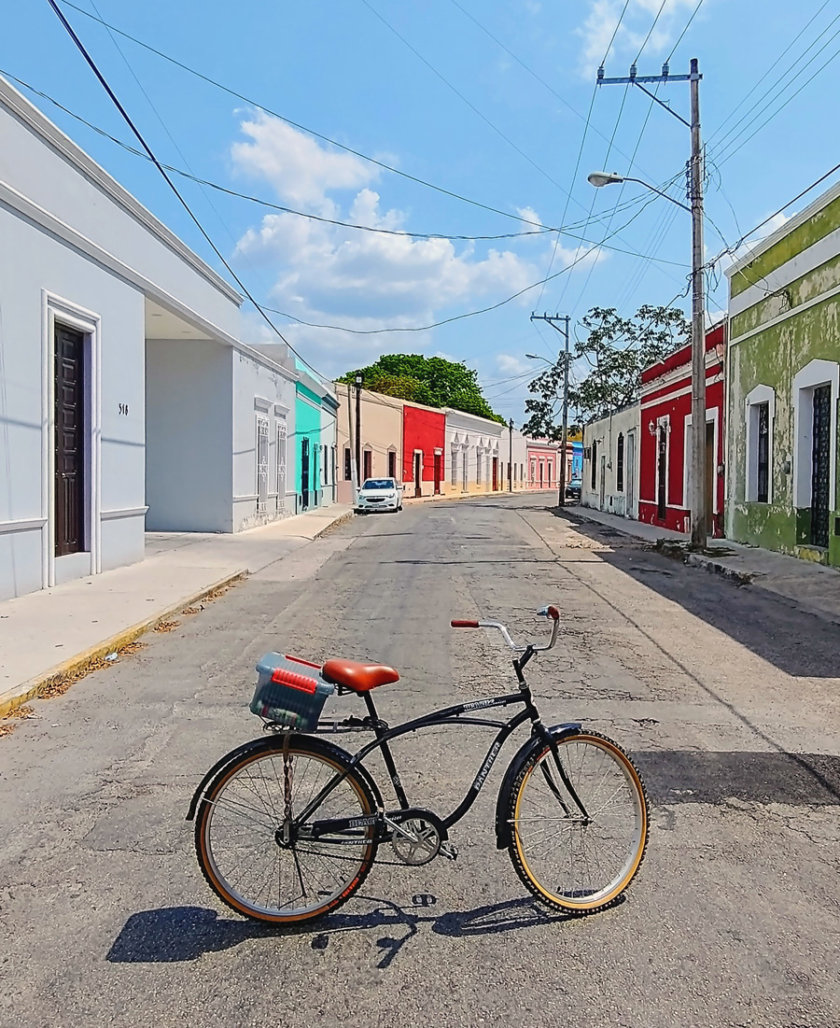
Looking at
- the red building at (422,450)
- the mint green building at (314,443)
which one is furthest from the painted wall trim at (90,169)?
the red building at (422,450)

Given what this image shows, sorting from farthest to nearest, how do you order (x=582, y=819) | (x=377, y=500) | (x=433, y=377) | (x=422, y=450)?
1. (x=433, y=377)
2. (x=422, y=450)
3. (x=377, y=500)
4. (x=582, y=819)

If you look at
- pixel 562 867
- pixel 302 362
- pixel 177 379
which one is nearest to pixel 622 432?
pixel 302 362

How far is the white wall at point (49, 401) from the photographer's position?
10.7 m

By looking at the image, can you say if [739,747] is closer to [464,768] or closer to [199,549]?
[464,768]

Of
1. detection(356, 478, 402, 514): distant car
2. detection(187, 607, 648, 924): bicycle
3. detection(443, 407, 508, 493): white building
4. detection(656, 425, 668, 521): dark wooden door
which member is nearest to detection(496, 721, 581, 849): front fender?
detection(187, 607, 648, 924): bicycle

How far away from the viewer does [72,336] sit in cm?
1295

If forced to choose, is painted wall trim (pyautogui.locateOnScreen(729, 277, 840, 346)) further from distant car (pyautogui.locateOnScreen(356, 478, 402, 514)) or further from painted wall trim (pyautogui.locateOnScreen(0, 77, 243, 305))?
distant car (pyautogui.locateOnScreen(356, 478, 402, 514))

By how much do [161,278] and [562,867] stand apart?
15.2 metres

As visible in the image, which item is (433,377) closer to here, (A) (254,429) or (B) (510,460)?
(B) (510,460)

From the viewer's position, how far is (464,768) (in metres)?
5.14

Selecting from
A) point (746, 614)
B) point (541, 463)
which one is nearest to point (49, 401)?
point (746, 614)

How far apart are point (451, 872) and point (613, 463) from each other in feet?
112

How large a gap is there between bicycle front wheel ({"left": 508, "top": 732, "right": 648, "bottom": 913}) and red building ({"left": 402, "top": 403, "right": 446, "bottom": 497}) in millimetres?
51124

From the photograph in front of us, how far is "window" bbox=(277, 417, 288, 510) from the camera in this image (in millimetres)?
28703
